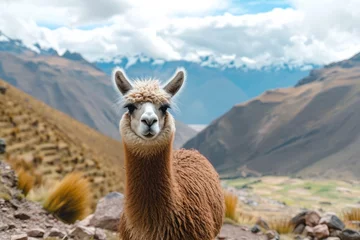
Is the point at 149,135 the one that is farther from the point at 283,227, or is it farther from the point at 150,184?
the point at 283,227

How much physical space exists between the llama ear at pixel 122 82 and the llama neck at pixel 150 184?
910 millimetres

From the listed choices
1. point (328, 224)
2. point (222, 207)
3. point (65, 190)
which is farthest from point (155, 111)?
point (328, 224)

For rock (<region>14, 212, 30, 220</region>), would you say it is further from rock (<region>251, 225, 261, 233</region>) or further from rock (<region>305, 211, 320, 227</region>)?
rock (<region>305, 211, 320, 227</region>)

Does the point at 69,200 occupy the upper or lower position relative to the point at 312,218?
lower

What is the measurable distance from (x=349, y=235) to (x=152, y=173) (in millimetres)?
7329

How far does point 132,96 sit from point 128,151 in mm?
803

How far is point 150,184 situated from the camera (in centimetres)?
636

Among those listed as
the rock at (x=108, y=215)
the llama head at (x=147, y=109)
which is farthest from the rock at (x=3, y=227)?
the llama head at (x=147, y=109)

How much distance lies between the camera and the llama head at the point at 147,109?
19.6ft

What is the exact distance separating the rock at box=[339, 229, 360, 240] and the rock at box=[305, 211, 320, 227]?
1557 mm

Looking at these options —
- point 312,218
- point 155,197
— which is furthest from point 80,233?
point 312,218

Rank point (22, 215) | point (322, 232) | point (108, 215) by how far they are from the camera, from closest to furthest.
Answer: point (22, 215)
point (108, 215)
point (322, 232)

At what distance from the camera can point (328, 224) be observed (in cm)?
1238

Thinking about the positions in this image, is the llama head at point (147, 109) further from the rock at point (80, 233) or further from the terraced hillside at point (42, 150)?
the terraced hillside at point (42, 150)
